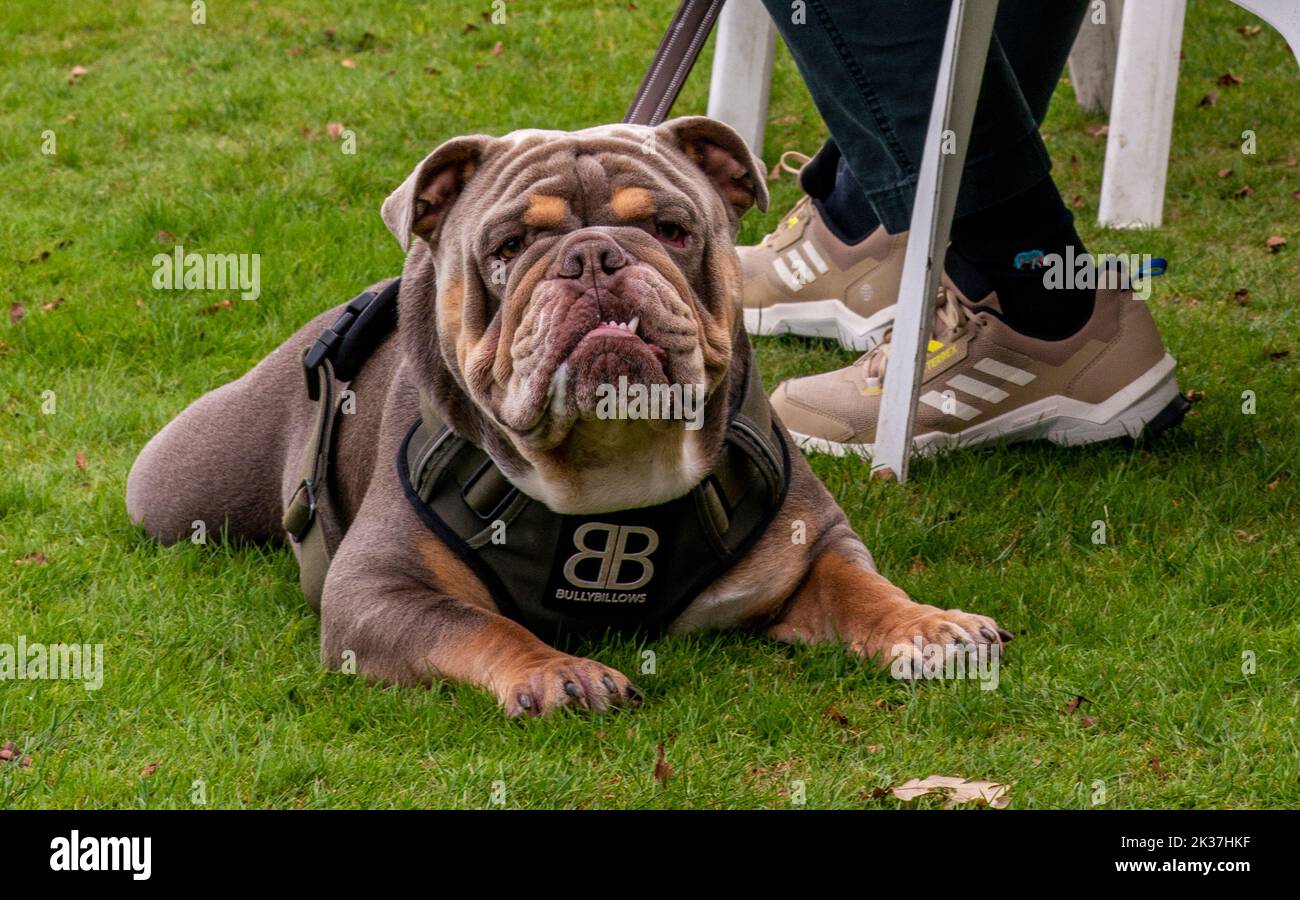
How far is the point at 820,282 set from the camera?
5.46m

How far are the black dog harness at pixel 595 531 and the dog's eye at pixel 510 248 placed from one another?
0.42 m

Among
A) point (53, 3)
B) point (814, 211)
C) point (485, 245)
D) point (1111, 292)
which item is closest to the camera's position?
point (485, 245)

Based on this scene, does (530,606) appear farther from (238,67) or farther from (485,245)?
(238,67)

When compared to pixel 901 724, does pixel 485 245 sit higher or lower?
higher

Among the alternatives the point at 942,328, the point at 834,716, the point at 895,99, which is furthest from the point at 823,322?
the point at 834,716

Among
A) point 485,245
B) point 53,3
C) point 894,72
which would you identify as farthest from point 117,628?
point 53,3

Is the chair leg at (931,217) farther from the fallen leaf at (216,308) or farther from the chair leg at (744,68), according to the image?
the fallen leaf at (216,308)

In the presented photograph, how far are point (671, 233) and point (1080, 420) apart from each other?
1857mm

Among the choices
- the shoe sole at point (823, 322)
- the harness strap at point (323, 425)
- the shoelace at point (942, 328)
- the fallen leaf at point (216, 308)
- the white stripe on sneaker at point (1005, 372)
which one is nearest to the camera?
the harness strap at point (323, 425)

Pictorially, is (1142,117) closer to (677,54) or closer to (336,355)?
(677,54)

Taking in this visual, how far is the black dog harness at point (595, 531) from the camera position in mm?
3295

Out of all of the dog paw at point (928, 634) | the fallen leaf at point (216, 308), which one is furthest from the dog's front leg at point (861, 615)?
the fallen leaf at point (216, 308)

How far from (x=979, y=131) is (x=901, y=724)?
1836mm

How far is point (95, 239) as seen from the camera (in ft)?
21.2
